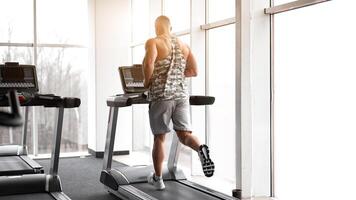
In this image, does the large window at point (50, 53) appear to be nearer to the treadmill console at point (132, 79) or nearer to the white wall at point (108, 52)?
the white wall at point (108, 52)

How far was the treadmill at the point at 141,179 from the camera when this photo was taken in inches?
167

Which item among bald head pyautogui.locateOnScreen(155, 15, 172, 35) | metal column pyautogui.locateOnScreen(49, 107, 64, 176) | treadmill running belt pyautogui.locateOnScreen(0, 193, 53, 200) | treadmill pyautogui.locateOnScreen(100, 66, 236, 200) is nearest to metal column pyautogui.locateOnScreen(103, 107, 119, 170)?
treadmill pyautogui.locateOnScreen(100, 66, 236, 200)

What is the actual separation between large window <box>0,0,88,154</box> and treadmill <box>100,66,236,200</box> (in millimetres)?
2814

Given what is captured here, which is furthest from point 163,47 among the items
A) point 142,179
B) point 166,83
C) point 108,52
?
point 108,52

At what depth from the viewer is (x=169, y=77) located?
4.16m

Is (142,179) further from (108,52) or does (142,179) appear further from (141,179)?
(108,52)

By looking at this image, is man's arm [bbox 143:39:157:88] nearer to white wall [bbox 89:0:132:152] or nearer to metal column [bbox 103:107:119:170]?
metal column [bbox 103:107:119:170]

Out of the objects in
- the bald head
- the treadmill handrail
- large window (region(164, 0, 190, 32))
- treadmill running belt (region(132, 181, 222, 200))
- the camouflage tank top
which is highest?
large window (region(164, 0, 190, 32))

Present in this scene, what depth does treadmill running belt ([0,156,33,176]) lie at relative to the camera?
5156 millimetres

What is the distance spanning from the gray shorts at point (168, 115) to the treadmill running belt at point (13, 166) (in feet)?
5.89
